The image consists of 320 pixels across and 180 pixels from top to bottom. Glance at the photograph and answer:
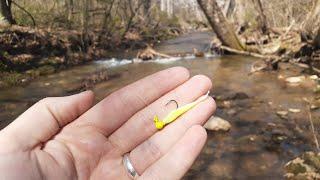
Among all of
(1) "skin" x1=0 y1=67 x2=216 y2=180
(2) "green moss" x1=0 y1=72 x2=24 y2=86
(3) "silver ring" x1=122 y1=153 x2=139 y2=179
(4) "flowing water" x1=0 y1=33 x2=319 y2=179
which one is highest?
(1) "skin" x1=0 y1=67 x2=216 y2=180

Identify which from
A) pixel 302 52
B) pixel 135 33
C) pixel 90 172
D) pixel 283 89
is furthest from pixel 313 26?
pixel 135 33

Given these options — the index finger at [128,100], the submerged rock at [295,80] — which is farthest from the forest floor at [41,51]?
the index finger at [128,100]

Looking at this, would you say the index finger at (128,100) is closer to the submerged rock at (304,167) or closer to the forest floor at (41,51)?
the submerged rock at (304,167)

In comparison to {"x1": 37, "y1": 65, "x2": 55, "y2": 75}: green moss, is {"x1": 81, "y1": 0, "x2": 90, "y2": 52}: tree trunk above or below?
above

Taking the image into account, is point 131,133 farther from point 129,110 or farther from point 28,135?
point 28,135

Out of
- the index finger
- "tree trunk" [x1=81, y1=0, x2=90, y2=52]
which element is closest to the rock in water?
the index finger

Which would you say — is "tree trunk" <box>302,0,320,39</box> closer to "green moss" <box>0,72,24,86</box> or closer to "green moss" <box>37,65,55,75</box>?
"green moss" <box>37,65,55,75</box>
